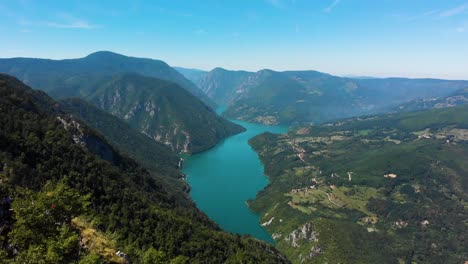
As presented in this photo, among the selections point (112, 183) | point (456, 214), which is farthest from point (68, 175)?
point (456, 214)

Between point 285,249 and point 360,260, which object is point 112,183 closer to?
point 285,249

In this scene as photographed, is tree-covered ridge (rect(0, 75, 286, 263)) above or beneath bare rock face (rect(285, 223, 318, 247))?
above

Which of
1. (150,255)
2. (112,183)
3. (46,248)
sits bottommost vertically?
(112,183)

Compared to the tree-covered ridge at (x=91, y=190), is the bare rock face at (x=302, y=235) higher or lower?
lower

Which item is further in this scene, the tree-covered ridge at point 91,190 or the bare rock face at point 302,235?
the bare rock face at point 302,235

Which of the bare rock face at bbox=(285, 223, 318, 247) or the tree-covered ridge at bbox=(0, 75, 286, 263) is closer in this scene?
the tree-covered ridge at bbox=(0, 75, 286, 263)

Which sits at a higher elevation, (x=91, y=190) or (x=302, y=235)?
(x=91, y=190)

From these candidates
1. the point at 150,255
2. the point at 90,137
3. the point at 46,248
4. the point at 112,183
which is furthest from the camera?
the point at 90,137

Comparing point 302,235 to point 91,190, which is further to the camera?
point 302,235
